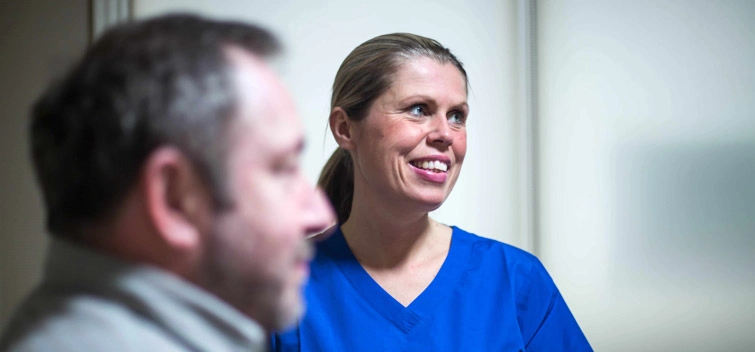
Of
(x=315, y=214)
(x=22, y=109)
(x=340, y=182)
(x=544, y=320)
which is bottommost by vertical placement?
(x=544, y=320)

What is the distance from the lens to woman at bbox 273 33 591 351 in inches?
43.4

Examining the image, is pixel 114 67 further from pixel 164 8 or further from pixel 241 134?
pixel 164 8

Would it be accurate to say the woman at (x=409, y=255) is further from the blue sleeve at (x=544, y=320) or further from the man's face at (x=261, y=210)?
the man's face at (x=261, y=210)

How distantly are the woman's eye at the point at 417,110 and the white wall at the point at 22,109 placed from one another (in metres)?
1.04

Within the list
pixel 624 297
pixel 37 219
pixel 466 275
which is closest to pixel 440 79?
pixel 466 275

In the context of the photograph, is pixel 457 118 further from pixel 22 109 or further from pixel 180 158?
pixel 22 109

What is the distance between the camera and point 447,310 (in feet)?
3.71

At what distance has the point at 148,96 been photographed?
1.36 feet

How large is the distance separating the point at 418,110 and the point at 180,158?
0.77m

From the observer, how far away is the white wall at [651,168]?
55.6 inches

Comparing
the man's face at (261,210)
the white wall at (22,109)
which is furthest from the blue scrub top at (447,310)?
the white wall at (22,109)

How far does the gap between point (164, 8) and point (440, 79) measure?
36.2 inches

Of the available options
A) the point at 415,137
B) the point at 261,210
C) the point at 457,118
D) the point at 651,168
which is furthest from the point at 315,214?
the point at 651,168

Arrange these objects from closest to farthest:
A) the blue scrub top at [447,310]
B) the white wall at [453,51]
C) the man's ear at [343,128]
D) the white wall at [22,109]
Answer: the blue scrub top at [447,310] < the man's ear at [343,128] < the white wall at [22,109] < the white wall at [453,51]
